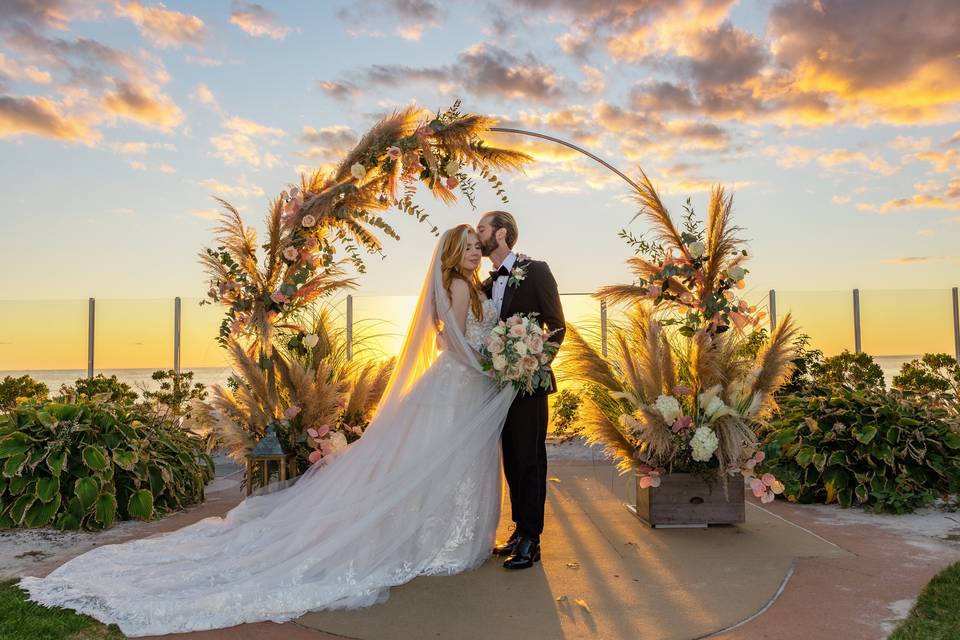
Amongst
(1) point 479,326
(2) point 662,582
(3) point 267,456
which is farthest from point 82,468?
(2) point 662,582

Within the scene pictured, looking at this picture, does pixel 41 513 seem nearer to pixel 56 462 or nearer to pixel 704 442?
pixel 56 462

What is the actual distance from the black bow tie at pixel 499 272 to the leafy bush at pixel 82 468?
291cm

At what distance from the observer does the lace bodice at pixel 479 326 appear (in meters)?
4.29

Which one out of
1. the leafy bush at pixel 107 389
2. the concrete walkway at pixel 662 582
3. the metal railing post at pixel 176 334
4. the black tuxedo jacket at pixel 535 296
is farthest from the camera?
the metal railing post at pixel 176 334

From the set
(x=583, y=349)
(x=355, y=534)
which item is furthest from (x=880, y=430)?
(x=355, y=534)

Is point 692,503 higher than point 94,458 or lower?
lower

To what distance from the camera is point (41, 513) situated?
4.83 metres

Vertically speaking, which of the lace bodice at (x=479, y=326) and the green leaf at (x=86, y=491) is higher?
the lace bodice at (x=479, y=326)

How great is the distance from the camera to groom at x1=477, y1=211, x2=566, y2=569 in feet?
13.7

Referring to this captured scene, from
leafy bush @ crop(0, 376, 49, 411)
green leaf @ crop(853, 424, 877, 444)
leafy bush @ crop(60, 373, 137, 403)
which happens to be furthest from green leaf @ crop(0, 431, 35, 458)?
green leaf @ crop(853, 424, 877, 444)

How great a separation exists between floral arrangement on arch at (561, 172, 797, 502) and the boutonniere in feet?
2.68

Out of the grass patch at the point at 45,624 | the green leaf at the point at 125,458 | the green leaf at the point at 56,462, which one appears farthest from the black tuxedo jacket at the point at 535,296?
the green leaf at the point at 56,462

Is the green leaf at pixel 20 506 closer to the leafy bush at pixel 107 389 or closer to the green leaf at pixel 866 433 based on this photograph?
the leafy bush at pixel 107 389

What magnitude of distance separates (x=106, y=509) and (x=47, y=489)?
1.33 ft
